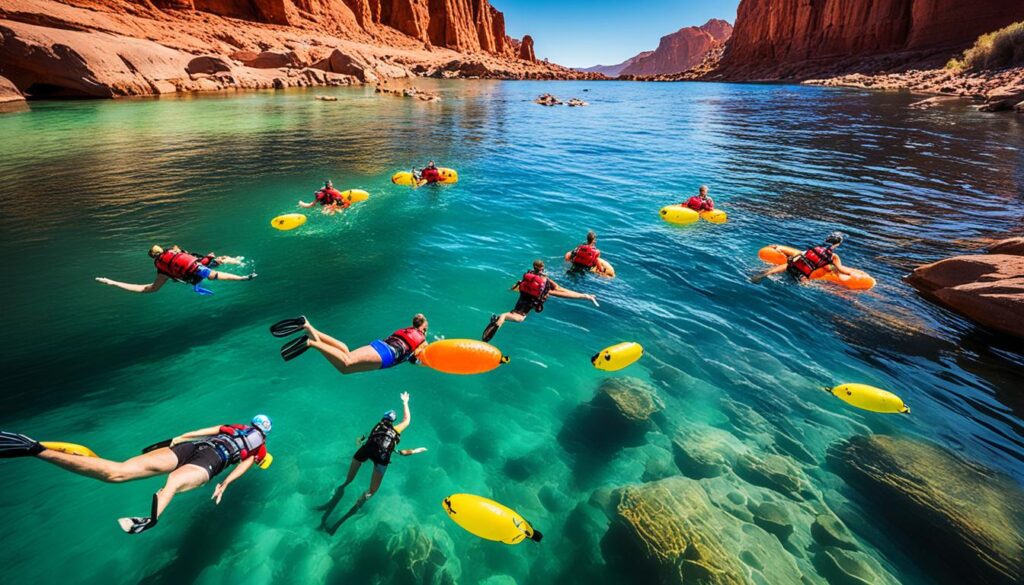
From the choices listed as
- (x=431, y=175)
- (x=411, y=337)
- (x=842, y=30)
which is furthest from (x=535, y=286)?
(x=842, y=30)

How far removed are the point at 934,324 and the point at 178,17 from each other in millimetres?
99566

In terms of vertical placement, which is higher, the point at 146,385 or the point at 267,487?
the point at 146,385

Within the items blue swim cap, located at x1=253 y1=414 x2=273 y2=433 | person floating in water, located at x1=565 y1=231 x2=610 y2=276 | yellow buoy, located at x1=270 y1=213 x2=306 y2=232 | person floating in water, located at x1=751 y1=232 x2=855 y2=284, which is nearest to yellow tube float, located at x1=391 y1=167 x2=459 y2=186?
yellow buoy, located at x1=270 y1=213 x2=306 y2=232

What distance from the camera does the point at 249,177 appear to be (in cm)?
2070

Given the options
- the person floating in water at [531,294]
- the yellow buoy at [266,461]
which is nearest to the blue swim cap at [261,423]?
the yellow buoy at [266,461]

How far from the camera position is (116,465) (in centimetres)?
536

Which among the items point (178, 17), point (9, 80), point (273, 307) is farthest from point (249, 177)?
point (178, 17)

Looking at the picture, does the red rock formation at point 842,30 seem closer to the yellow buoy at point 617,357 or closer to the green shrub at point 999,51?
the green shrub at point 999,51

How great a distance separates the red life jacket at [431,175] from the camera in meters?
20.5

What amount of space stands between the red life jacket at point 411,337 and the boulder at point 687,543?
4646 mm

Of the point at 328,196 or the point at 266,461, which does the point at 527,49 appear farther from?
the point at 266,461

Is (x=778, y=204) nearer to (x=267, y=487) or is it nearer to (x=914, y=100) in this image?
(x=267, y=487)

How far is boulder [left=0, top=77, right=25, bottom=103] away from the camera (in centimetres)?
3644

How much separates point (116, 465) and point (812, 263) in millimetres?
15613
